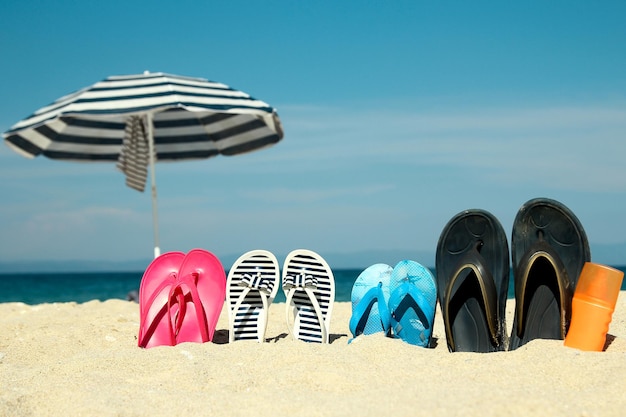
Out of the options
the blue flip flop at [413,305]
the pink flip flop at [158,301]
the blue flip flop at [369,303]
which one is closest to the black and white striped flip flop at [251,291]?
the pink flip flop at [158,301]

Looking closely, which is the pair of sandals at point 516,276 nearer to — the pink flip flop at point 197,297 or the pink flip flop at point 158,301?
the pink flip flop at point 197,297

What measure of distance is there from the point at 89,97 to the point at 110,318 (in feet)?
5.68

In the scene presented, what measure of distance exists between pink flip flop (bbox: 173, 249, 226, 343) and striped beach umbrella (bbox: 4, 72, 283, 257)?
66.7 inches

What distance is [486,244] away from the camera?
3.45 metres

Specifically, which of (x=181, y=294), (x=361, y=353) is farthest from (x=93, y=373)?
(x=361, y=353)

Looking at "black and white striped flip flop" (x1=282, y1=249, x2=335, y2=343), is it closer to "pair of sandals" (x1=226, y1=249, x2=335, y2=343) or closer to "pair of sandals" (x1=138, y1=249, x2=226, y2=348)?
"pair of sandals" (x1=226, y1=249, x2=335, y2=343)

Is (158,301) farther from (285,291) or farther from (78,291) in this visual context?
(78,291)

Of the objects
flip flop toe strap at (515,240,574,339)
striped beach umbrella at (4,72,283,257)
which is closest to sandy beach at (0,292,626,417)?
flip flop toe strap at (515,240,574,339)

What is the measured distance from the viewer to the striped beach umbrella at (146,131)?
5.36 metres

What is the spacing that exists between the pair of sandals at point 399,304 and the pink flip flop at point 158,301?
106 centimetres

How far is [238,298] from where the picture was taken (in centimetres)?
373

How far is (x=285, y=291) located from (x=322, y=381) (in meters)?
1.15

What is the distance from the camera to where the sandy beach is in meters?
2.27

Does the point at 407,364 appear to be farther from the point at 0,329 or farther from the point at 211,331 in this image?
the point at 0,329
